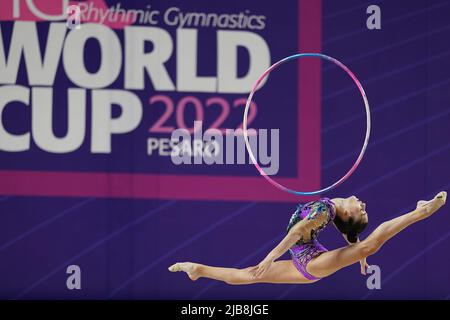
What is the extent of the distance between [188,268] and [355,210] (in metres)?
1.18

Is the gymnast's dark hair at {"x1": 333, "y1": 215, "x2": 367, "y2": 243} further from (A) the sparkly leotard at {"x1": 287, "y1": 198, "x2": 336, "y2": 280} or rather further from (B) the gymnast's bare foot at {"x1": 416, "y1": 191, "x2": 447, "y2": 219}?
(B) the gymnast's bare foot at {"x1": 416, "y1": 191, "x2": 447, "y2": 219}

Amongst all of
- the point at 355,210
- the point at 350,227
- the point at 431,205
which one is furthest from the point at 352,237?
the point at 431,205

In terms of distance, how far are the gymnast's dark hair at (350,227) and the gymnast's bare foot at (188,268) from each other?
982 mm

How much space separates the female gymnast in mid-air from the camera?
16.3ft

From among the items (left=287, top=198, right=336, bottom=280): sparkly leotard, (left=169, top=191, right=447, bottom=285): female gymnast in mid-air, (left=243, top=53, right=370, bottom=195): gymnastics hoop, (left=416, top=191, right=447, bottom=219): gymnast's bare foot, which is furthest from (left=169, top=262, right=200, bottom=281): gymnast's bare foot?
(left=416, top=191, right=447, bottom=219): gymnast's bare foot

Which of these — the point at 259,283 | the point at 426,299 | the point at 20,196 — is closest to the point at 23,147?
the point at 20,196

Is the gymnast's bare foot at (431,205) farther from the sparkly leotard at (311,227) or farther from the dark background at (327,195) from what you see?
the sparkly leotard at (311,227)

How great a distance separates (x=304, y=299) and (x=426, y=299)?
2.79ft

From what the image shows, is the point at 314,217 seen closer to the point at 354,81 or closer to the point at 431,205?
the point at 431,205

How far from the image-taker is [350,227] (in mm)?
5004

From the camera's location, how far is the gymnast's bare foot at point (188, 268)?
4980mm

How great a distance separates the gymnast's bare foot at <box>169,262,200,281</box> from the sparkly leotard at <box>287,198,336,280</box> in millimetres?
643

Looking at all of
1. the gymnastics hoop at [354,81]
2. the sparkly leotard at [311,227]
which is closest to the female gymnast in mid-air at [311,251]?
the sparkly leotard at [311,227]

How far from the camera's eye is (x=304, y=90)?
5.04m
